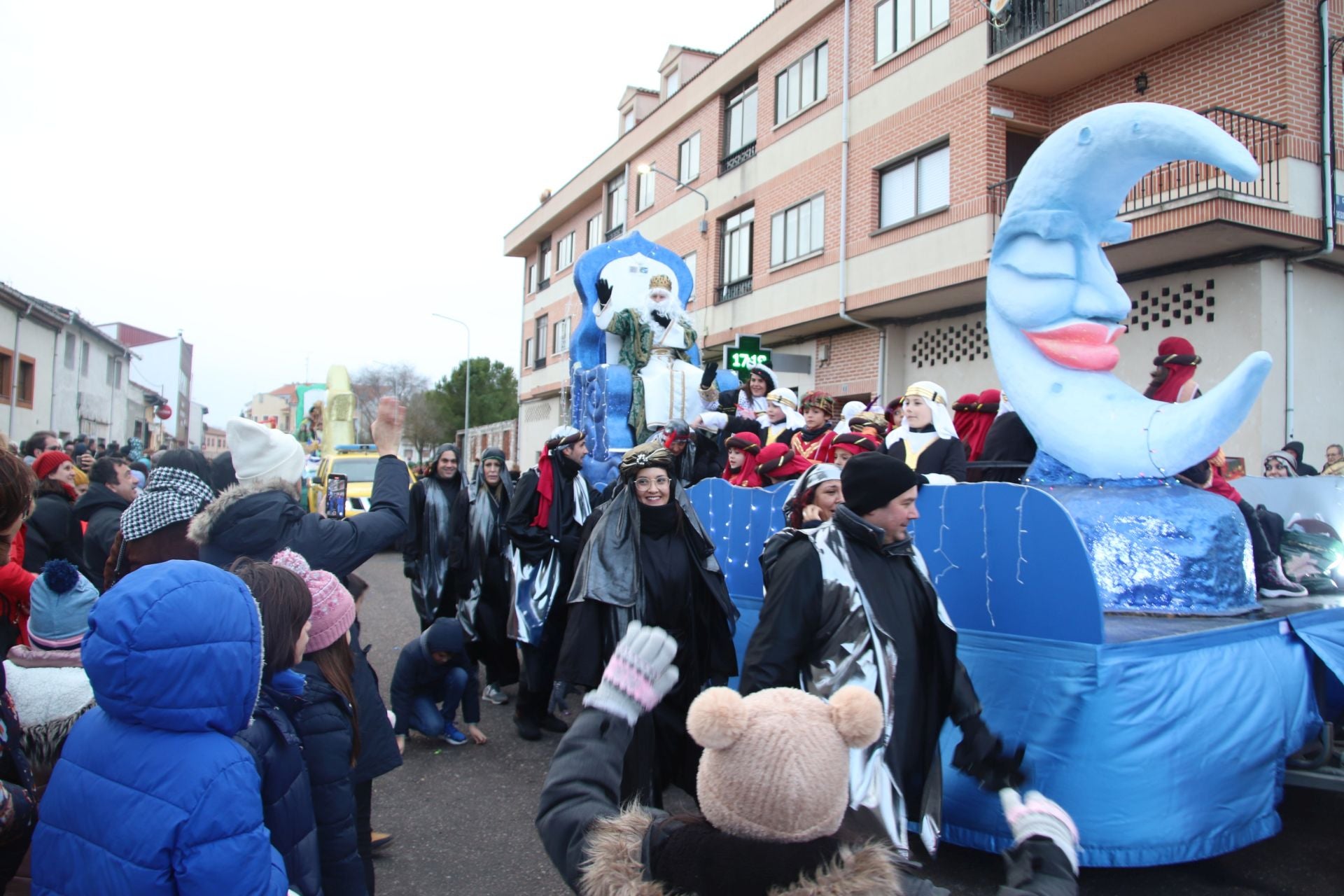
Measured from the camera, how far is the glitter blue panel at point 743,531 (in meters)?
4.88

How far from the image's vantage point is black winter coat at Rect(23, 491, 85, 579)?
176 inches

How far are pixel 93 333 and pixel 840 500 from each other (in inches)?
1412

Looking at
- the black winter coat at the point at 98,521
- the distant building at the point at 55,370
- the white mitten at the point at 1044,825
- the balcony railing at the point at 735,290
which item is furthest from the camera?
the distant building at the point at 55,370

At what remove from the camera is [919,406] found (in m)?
5.47

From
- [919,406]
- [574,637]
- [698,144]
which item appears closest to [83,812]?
[574,637]

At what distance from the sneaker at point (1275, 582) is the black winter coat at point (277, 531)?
440 centimetres

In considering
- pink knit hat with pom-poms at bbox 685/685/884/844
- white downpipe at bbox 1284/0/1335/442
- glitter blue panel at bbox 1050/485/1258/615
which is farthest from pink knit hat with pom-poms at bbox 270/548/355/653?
white downpipe at bbox 1284/0/1335/442

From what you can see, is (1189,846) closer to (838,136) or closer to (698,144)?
(838,136)

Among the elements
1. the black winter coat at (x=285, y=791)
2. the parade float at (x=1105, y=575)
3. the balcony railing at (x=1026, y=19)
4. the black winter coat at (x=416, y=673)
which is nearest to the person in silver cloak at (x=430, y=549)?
the black winter coat at (x=416, y=673)

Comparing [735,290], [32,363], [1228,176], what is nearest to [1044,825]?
[1228,176]

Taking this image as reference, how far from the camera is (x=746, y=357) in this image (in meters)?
11.1

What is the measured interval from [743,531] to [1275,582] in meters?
2.81

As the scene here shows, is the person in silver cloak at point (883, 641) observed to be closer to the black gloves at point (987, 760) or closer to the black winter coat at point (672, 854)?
the black gloves at point (987, 760)

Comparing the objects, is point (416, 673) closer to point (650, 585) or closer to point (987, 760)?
point (650, 585)
